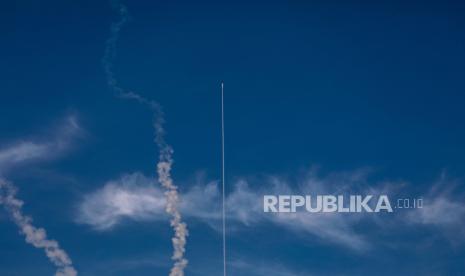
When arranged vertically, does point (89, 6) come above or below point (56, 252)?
above

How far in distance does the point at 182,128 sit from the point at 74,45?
4.77 ft

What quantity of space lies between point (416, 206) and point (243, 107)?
2088mm

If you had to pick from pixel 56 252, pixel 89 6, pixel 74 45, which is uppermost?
pixel 89 6

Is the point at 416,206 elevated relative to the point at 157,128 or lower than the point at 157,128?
lower

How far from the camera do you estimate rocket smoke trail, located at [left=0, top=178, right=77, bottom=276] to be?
16.5 ft

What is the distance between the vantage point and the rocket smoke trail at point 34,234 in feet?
16.5

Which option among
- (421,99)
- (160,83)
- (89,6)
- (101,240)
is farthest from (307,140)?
(89,6)

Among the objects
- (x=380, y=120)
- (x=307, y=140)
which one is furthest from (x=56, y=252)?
(x=380, y=120)

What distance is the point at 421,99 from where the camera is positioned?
202 inches

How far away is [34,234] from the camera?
5.03 metres

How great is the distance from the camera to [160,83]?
16.8 feet

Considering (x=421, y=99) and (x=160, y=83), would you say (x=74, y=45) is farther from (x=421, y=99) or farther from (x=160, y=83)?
(x=421, y=99)

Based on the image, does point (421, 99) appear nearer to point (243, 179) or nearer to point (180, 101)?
point (243, 179)

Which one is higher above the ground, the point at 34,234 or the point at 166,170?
the point at 166,170
